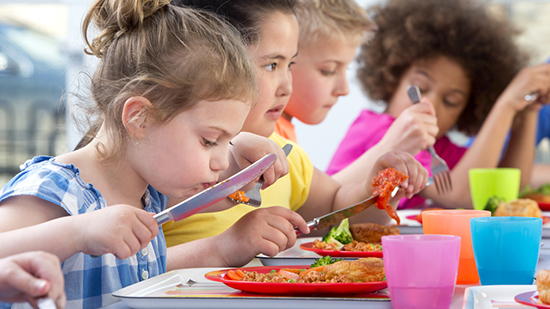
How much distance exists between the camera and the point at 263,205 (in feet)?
5.28

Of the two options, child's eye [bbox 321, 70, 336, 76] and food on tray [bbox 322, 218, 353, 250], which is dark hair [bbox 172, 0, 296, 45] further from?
child's eye [bbox 321, 70, 336, 76]

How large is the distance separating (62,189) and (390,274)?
57 centimetres

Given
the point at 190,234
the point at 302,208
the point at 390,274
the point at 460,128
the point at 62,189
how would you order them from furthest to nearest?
the point at 460,128 < the point at 302,208 < the point at 190,234 < the point at 62,189 < the point at 390,274

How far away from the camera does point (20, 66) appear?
500cm

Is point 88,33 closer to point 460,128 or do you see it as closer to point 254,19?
point 254,19

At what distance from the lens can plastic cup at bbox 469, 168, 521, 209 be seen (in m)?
1.89

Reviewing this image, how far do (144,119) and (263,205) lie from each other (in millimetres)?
695

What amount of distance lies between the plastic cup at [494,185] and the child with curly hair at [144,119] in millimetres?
1065

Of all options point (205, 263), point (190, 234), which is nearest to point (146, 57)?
point (205, 263)

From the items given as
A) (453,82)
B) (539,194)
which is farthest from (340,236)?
(453,82)

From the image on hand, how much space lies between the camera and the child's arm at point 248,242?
3.46 ft

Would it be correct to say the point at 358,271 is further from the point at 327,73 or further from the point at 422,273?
the point at 327,73

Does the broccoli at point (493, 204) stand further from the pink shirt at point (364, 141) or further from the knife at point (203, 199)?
the knife at point (203, 199)

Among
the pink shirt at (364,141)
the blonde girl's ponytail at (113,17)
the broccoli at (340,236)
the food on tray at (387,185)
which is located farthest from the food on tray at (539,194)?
the blonde girl's ponytail at (113,17)
